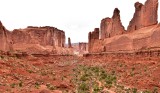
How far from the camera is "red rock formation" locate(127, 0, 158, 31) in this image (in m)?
41.6

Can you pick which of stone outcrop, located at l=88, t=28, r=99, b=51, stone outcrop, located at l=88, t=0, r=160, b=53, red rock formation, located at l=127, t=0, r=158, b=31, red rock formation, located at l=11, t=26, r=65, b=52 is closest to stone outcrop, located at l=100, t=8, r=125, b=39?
stone outcrop, located at l=88, t=0, r=160, b=53

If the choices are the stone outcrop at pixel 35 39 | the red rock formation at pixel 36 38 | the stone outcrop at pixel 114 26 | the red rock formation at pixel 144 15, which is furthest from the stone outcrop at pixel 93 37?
the red rock formation at pixel 144 15

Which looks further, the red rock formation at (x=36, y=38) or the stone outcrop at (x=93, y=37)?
the red rock formation at (x=36, y=38)

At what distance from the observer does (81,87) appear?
65.1 ft

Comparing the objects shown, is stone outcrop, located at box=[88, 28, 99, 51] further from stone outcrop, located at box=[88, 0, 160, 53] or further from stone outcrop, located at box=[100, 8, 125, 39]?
stone outcrop, located at box=[88, 0, 160, 53]

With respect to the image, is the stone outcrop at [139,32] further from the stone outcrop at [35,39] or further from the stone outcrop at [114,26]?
the stone outcrop at [35,39]

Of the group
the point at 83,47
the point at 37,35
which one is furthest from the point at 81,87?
the point at 83,47

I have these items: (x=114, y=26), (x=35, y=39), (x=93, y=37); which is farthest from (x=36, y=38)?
(x=114, y=26)

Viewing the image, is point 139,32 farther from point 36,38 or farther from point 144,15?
point 36,38

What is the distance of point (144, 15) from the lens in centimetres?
4447

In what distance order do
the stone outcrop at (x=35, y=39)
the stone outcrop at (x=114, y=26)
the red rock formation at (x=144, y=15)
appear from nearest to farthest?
1. the red rock formation at (x=144, y=15)
2. the stone outcrop at (x=114, y=26)
3. the stone outcrop at (x=35, y=39)

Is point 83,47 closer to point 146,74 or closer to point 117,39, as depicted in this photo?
point 117,39

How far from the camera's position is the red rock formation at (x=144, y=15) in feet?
136

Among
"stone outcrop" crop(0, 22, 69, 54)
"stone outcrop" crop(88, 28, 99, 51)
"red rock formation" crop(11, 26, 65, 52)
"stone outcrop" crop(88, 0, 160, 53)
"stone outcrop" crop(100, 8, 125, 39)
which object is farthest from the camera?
"red rock formation" crop(11, 26, 65, 52)
